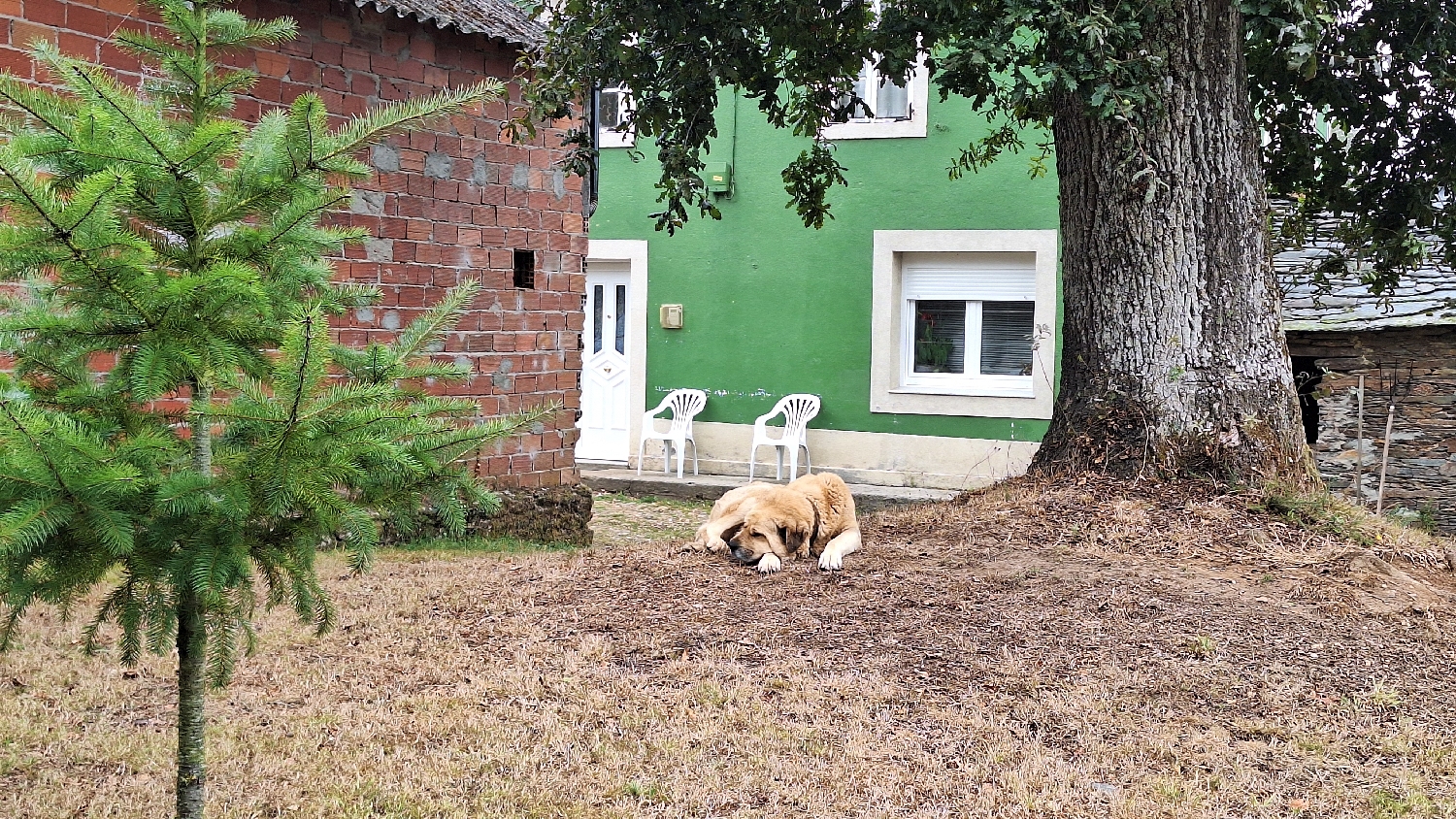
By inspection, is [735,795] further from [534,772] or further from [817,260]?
[817,260]

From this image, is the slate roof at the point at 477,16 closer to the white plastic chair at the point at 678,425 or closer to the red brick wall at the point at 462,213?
the red brick wall at the point at 462,213

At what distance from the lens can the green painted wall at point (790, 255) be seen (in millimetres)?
13500

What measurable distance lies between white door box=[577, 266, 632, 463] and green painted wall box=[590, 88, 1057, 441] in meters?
0.63

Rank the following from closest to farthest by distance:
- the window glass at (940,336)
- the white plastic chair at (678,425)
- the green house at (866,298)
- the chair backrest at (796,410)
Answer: the green house at (866,298), the window glass at (940,336), the chair backrest at (796,410), the white plastic chair at (678,425)

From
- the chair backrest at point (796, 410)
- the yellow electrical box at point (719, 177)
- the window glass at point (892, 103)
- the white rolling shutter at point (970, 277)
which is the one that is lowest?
the chair backrest at point (796, 410)

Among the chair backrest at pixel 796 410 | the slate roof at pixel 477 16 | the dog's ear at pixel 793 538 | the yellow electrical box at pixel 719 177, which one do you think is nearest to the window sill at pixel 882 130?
the yellow electrical box at pixel 719 177

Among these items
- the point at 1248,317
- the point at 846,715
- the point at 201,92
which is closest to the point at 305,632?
the point at 846,715

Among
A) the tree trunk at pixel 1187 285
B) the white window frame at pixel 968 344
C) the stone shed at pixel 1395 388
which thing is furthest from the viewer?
the white window frame at pixel 968 344

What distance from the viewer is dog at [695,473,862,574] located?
21.1 ft

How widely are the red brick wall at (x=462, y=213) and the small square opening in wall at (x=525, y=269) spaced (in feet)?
0.15

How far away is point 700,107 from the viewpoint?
7691 millimetres

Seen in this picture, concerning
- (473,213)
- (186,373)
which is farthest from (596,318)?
(186,373)

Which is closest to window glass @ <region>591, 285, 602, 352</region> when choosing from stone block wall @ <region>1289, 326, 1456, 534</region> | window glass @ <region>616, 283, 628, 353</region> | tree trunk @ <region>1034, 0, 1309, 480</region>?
window glass @ <region>616, 283, 628, 353</region>

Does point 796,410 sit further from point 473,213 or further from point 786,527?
point 786,527
